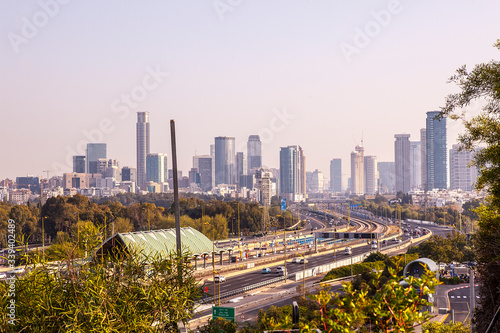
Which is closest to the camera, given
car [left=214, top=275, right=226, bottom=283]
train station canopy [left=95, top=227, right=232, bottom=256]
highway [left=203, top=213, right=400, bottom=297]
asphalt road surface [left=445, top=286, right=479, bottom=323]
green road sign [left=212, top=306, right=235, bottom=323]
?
green road sign [left=212, top=306, right=235, bottom=323]

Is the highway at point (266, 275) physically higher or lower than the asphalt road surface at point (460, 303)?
lower

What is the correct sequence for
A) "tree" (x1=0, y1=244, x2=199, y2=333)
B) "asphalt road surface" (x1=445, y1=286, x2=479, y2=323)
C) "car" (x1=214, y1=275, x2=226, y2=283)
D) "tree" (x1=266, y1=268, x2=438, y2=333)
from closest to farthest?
"tree" (x1=266, y1=268, x2=438, y2=333)
"tree" (x1=0, y1=244, x2=199, y2=333)
"asphalt road surface" (x1=445, y1=286, x2=479, y2=323)
"car" (x1=214, y1=275, x2=226, y2=283)

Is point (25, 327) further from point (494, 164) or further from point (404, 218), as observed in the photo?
point (404, 218)

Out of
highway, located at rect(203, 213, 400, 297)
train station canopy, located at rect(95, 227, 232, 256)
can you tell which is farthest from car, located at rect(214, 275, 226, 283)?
train station canopy, located at rect(95, 227, 232, 256)

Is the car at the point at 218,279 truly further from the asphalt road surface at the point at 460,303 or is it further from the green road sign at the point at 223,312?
the green road sign at the point at 223,312

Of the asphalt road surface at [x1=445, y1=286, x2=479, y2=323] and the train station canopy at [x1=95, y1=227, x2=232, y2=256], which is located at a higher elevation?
the train station canopy at [x1=95, y1=227, x2=232, y2=256]

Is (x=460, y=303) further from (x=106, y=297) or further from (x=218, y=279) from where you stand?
(x=106, y=297)

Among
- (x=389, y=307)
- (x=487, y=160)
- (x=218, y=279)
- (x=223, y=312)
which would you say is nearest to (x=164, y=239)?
(x=218, y=279)

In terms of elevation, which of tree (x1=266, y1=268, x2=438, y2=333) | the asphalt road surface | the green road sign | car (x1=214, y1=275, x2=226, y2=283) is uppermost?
tree (x1=266, y1=268, x2=438, y2=333)

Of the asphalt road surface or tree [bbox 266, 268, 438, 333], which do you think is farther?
the asphalt road surface

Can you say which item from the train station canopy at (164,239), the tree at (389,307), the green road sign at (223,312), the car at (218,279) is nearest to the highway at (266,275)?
the car at (218,279)

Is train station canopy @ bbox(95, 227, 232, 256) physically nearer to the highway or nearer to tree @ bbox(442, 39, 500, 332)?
the highway
